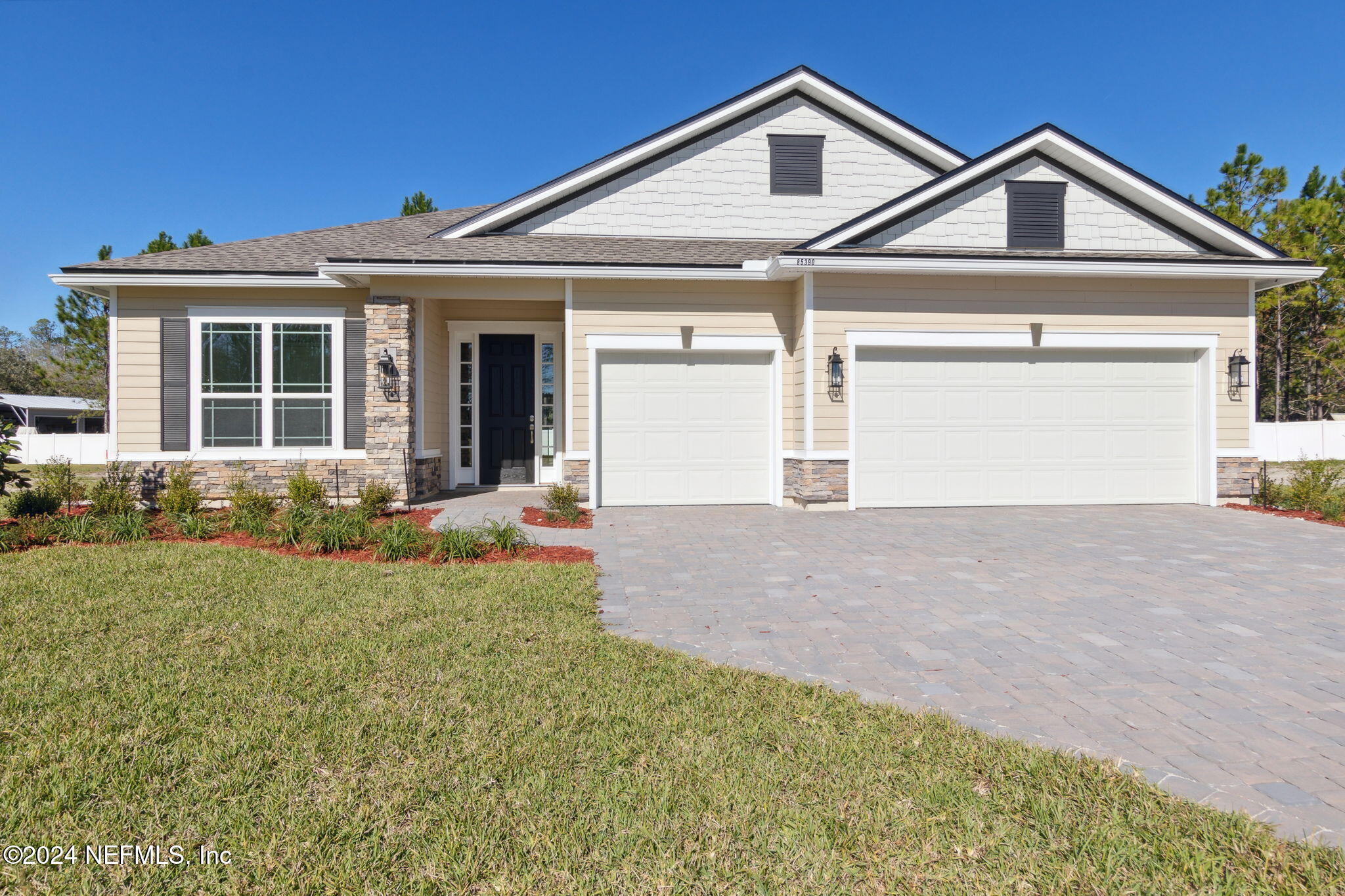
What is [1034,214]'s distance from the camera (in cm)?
1068

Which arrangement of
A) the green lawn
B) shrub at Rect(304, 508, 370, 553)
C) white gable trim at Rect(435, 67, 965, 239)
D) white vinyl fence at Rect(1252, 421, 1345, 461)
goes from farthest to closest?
white vinyl fence at Rect(1252, 421, 1345, 461) < white gable trim at Rect(435, 67, 965, 239) < shrub at Rect(304, 508, 370, 553) < the green lawn

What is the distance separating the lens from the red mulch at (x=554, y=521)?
355 inches

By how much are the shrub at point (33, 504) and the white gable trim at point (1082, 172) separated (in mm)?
11086

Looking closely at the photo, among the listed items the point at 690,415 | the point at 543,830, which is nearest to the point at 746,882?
the point at 543,830

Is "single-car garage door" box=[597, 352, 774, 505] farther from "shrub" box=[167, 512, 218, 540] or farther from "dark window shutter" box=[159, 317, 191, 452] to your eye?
"dark window shutter" box=[159, 317, 191, 452]

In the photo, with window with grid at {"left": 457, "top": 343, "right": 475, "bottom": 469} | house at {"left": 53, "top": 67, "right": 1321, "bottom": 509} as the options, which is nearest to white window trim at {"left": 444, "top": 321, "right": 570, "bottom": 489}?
window with grid at {"left": 457, "top": 343, "right": 475, "bottom": 469}

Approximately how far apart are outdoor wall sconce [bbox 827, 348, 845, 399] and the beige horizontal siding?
0.08m

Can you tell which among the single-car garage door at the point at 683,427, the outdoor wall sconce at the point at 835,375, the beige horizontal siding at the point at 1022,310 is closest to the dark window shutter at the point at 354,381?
the single-car garage door at the point at 683,427

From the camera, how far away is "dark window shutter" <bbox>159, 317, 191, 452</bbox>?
10.8 metres

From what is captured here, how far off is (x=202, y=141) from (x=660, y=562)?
1775 centimetres

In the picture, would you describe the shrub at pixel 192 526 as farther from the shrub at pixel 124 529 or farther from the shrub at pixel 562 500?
the shrub at pixel 562 500

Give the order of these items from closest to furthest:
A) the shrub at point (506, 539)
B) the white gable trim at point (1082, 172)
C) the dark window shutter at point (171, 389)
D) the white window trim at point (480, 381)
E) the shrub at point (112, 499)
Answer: the shrub at point (506, 539)
the shrub at point (112, 499)
the white gable trim at point (1082, 172)
the dark window shutter at point (171, 389)
the white window trim at point (480, 381)

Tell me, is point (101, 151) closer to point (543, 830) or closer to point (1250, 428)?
point (543, 830)

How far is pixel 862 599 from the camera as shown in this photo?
5.44 m
